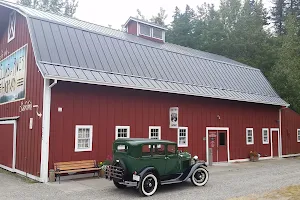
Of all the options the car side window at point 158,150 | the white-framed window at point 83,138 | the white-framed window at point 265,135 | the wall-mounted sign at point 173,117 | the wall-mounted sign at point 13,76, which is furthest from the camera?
the white-framed window at point 265,135

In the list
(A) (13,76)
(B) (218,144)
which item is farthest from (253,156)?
(A) (13,76)

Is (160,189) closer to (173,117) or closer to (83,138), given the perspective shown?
(83,138)

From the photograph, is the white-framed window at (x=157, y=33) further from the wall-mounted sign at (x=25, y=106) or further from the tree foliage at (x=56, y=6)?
the tree foliage at (x=56, y=6)

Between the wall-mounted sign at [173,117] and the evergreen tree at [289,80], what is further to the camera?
the evergreen tree at [289,80]

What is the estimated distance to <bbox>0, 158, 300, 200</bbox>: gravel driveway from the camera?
9258 millimetres

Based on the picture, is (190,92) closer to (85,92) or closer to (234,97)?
(234,97)

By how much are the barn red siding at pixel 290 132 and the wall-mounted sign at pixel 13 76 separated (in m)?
17.3

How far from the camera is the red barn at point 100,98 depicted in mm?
12000

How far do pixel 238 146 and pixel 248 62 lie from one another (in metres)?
16.8

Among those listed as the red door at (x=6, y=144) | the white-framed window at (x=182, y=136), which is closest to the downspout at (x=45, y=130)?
the red door at (x=6, y=144)

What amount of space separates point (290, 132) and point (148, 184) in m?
16.7

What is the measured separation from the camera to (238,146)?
18672 mm

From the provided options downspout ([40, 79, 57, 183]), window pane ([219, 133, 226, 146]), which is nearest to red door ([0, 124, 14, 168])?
downspout ([40, 79, 57, 183])

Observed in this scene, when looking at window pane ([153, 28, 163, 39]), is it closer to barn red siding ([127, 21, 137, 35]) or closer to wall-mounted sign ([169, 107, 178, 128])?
barn red siding ([127, 21, 137, 35])
